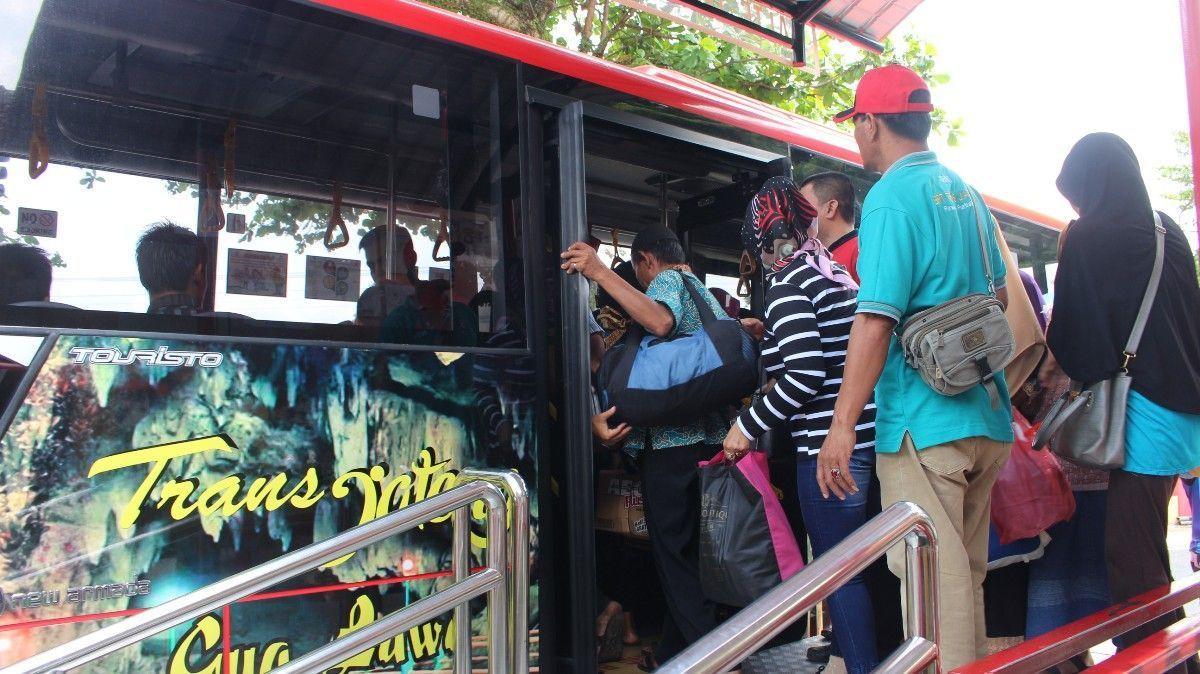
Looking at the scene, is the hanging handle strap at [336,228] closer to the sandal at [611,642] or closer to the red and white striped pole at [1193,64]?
the sandal at [611,642]

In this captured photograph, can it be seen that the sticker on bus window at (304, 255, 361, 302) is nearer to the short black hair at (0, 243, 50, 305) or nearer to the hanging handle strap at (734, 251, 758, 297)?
the short black hair at (0, 243, 50, 305)

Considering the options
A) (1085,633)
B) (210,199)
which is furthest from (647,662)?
(210,199)

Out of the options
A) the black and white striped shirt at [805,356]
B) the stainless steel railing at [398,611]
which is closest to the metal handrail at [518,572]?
the stainless steel railing at [398,611]

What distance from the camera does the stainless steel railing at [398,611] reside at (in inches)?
72.2

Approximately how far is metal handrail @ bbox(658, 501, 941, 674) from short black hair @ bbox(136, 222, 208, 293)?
1.84m

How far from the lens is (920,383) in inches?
100.0

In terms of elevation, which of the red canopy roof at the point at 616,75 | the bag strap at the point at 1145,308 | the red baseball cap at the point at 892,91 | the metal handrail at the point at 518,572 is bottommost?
the metal handrail at the point at 518,572

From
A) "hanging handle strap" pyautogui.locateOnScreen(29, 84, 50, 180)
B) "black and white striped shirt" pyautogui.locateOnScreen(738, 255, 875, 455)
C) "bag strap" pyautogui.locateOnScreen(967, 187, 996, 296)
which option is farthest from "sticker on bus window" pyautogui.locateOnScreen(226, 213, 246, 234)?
"bag strap" pyautogui.locateOnScreen(967, 187, 996, 296)

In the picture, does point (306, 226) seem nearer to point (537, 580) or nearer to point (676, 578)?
point (537, 580)

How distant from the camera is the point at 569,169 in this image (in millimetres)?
3373

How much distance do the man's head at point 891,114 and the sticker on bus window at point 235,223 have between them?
1840mm

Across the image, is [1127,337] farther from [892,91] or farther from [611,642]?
[611,642]

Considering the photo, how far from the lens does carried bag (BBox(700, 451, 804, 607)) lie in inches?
126

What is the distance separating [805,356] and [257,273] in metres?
1.70
